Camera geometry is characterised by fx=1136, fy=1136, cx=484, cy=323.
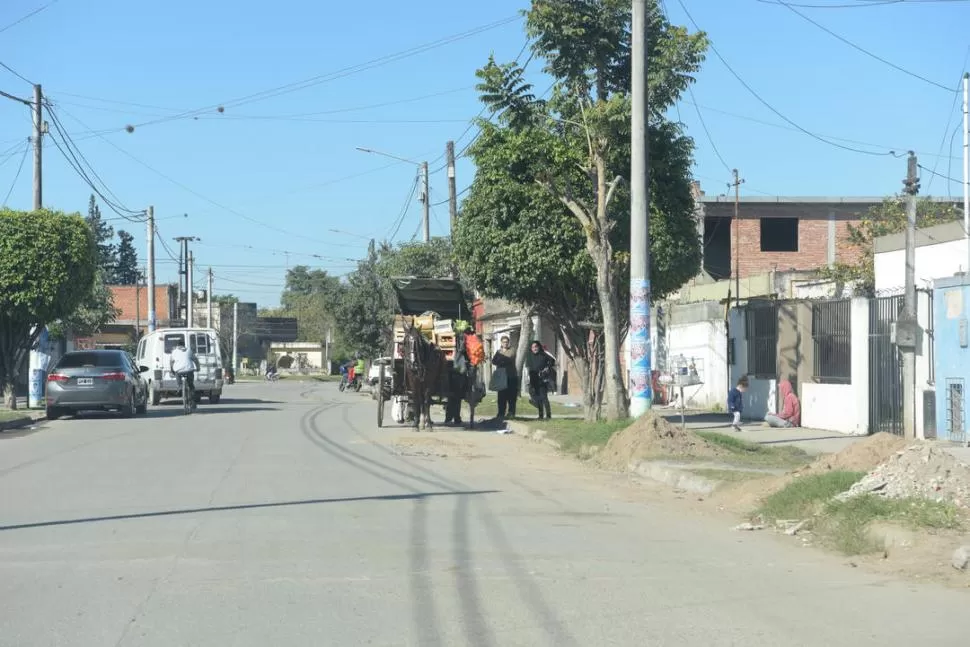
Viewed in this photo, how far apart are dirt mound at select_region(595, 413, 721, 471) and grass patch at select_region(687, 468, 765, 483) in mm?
1559

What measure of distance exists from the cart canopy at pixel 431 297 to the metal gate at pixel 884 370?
9.92m

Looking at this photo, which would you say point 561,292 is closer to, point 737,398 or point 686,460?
point 737,398

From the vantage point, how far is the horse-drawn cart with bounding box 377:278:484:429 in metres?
22.0

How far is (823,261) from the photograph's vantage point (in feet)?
151

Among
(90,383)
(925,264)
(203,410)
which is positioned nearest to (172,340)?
(203,410)

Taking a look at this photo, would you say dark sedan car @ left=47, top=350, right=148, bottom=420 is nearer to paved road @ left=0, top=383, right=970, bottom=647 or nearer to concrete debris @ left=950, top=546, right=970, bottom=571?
paved road @ left=0, top=383, right=970, bottom=647

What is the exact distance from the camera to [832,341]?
857 inches

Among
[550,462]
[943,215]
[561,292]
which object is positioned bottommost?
[550,462]

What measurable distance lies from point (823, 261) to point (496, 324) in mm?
14708

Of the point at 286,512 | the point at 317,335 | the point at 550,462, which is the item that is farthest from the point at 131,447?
the point at 317,335

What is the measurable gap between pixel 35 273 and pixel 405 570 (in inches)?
918

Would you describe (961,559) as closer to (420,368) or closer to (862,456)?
(862,456)

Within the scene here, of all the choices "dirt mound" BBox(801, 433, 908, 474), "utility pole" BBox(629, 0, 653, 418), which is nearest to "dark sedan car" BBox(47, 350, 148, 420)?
"utility pole" BBox(629, 0, 653, 418)

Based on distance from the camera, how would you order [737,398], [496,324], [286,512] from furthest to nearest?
[496,324] → [737,398] → [286,512]
